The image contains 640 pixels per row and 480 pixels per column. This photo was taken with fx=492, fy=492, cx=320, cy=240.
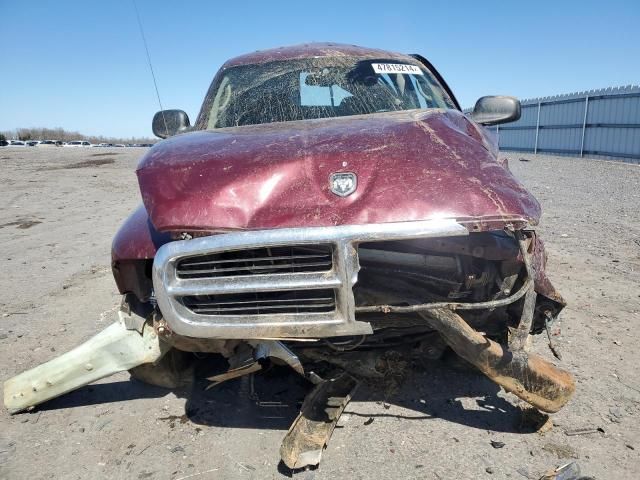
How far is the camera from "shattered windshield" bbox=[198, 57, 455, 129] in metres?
3.17

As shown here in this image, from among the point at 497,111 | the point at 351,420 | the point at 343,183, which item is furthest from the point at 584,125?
the point at 343,183

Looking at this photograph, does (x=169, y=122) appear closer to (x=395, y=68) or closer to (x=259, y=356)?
(x=395, y=68)

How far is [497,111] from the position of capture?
3.64 meters

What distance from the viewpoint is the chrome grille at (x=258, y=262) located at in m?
1.89

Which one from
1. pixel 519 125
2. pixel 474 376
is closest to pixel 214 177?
pixel 474 376

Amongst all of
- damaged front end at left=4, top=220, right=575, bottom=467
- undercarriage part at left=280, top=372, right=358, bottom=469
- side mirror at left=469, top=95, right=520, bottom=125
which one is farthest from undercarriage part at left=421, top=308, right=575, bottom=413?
side mirror at left=469, top=95, right=520, bottom=125

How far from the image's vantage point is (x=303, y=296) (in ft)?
6.55

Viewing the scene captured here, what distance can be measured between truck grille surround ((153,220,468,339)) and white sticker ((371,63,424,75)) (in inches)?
79.2

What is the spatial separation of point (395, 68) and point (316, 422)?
2.49 metres

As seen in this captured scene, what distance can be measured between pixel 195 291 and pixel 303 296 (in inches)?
16.8

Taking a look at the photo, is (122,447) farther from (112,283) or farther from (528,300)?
(112,283)

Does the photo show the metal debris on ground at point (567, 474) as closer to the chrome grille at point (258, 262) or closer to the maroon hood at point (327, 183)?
the maroon hood at point (327, 183)

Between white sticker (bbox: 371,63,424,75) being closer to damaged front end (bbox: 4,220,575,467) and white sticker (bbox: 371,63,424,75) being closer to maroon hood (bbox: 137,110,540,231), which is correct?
maroon hood (bbox: 137,110,540,231)

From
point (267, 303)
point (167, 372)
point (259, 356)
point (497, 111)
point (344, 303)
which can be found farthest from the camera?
point (497, 111)
